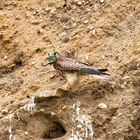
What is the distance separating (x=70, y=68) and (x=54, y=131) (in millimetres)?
791

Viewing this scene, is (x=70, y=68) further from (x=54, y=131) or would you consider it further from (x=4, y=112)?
(x=4, y=112)

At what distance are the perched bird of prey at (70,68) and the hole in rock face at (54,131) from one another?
479 millimetres

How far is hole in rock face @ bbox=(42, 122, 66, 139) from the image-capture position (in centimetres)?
786

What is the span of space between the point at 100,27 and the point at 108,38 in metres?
0.24

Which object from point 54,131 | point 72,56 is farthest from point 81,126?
point 72,56

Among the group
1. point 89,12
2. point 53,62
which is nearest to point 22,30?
point 89,12

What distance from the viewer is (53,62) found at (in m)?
8.18

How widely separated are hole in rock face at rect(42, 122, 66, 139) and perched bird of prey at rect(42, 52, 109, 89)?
1.57ft

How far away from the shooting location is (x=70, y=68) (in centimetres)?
793

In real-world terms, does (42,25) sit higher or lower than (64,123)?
higher

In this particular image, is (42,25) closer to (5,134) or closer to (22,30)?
(22,30)

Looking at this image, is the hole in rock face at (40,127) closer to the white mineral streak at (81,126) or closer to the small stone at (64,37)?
the white mineral streak at (81,126)

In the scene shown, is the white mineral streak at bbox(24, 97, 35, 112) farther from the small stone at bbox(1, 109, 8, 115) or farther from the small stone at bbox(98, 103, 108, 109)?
the small stone at bbox(98, 103, 108, 109)

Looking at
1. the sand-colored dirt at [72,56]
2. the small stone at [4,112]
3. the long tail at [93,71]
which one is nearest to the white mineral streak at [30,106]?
the sand-colored dirt at [72,56]
